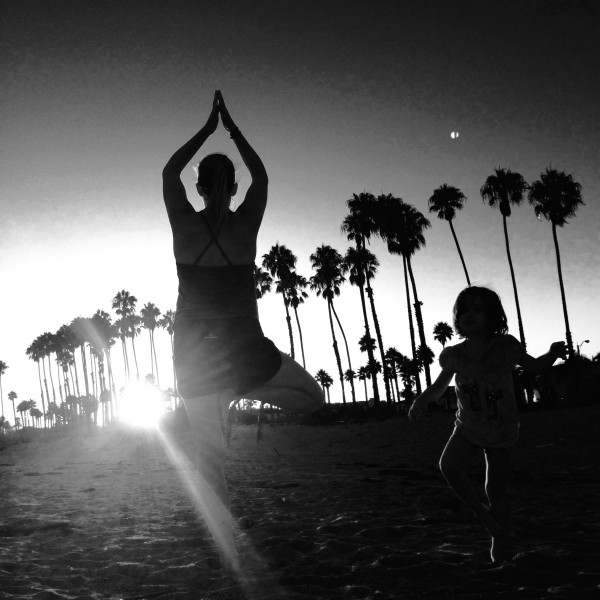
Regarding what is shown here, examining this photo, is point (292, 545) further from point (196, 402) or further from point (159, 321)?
point (159, 321)

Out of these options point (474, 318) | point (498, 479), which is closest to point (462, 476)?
point (498, 479)

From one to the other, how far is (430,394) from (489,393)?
364 millimetres

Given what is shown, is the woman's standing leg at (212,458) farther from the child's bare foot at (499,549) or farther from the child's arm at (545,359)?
the child's arm at (545,359)

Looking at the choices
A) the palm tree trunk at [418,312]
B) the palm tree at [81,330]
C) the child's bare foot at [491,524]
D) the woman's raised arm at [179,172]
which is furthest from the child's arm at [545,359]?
the palm tree at [81,330]

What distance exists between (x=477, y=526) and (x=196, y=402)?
2961mm

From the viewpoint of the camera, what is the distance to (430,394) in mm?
3094

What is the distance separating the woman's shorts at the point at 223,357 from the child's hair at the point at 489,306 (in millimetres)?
1605

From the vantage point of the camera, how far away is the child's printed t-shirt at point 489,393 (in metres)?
3.00

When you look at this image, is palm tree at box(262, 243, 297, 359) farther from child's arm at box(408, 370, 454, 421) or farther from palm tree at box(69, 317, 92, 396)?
child's arm at box(408, 370, 454, 421)

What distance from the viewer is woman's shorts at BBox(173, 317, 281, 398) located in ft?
7.22

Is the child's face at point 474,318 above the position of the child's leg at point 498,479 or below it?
above

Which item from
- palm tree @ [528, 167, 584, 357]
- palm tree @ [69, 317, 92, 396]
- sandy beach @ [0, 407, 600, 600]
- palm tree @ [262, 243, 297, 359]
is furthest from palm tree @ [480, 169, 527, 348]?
palm tree @ [69, 317, 92, 396]

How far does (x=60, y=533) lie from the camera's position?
4.28 meters

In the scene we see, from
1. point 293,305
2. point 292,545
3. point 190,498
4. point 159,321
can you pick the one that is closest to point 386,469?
point 190,498
